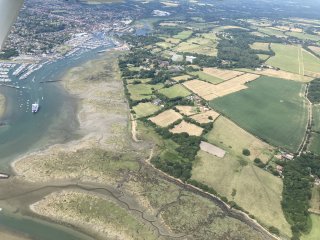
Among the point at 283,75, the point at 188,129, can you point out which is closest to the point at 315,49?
the point at 283,75

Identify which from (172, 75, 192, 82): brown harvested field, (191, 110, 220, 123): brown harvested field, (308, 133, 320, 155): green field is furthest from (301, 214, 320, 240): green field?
(172, 75, 192, 82): brown harvested field

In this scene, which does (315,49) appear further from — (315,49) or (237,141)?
(237,141)

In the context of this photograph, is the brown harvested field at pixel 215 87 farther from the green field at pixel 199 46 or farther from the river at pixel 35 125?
the green field at pixel 199 46

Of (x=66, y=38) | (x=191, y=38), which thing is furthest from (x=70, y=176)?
(x=191, y=38)

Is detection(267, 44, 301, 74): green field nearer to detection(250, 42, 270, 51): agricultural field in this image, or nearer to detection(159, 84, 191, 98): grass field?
detection(250, 42, 270, 51): agricultural field

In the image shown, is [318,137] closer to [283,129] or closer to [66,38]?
[283,129]

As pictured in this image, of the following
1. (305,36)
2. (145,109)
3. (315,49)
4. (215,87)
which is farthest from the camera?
(305,36)
